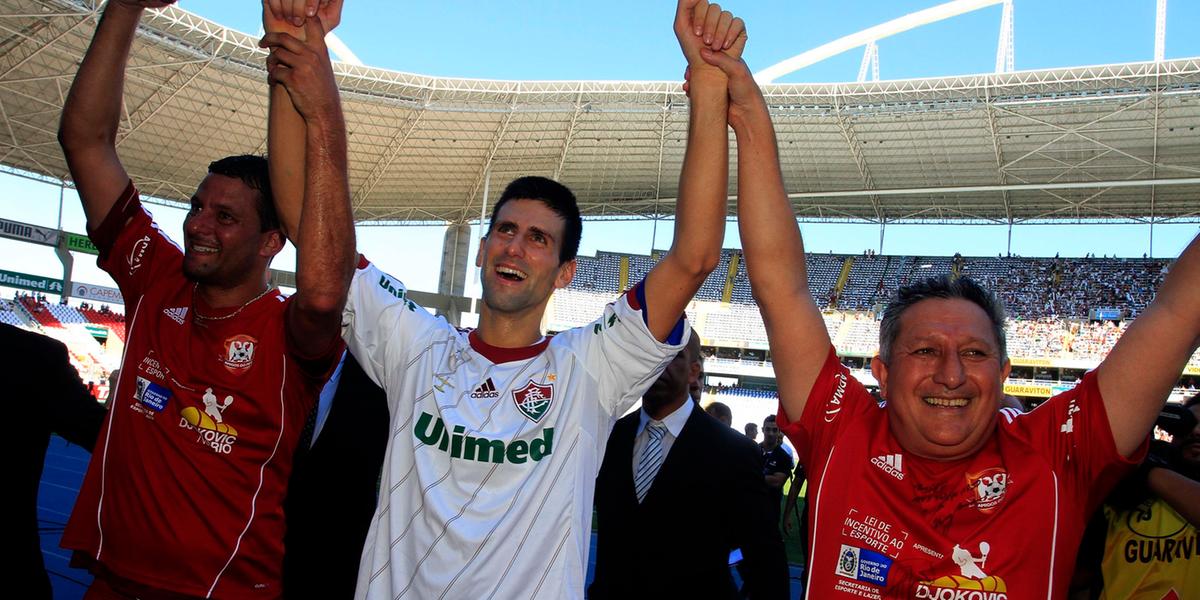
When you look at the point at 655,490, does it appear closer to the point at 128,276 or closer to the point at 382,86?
the point at 128,276

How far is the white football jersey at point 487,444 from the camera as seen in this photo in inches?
87.3

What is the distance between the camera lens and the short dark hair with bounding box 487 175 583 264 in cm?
275

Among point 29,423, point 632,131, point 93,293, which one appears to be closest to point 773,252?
point 29,423

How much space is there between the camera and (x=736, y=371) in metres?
35.6

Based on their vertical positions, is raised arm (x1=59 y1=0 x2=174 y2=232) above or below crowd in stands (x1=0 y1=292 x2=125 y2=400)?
above

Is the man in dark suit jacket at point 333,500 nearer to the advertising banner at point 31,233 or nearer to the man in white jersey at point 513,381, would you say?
the man in white jersey at point 513,381

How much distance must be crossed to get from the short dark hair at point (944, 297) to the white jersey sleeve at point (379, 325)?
4.41ft

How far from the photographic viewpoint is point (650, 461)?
146 inches

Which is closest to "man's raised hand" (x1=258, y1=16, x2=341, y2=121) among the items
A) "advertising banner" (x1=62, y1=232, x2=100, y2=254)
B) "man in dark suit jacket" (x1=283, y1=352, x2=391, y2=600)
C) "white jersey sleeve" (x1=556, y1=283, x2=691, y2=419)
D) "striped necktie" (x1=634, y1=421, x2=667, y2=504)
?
"white jersey sleeve" (x1=556, y1=283, x2=691, y2=419)

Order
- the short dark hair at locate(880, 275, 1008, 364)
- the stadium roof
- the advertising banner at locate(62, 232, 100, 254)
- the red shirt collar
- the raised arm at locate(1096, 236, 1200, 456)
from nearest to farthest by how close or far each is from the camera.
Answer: the raised arm at locate(1096, 236, 1200, 456) < the short dark hair at locate(880, 275, 1008, 364) < the red shirt collar < the stadium roof < the advertising banner at locate(62, 232, 100, 254)

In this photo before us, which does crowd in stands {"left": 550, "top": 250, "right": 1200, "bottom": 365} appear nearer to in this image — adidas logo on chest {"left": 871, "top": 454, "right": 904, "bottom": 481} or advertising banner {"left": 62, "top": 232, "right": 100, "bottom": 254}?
advertising banner {"left": 62, "top": 232, "right": 100, "bottom": 254}

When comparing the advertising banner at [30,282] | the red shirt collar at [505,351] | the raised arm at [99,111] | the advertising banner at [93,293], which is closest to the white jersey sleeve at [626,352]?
the red shirt collar at [505,351]

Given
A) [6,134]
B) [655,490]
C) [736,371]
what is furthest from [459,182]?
[655,490]

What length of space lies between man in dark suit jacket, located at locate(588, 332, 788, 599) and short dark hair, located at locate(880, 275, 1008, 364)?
1.26 m
